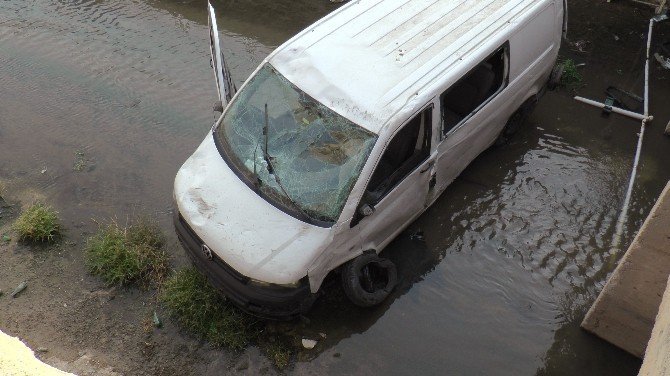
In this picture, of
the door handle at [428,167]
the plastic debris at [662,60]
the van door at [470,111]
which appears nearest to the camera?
the door handle at [428,167]

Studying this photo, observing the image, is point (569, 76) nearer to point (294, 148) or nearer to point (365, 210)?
point (365, 210)

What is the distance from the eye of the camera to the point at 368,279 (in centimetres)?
515

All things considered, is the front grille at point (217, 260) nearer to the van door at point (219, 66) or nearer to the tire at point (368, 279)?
the tire at point (368, 279)

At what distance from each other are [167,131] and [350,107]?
3406mm

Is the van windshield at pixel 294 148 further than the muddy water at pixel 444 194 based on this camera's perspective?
No

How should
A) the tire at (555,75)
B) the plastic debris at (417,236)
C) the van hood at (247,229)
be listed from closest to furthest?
the van hood at (247,229) < the plastic debris at (417,236) < the tire at (555,75)

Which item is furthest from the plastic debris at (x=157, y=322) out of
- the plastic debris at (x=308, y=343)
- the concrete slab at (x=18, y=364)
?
the concrete slab at (x=18, y=364)

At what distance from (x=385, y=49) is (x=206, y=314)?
2984 millimetres

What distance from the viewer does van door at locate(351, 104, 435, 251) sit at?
4.81 m

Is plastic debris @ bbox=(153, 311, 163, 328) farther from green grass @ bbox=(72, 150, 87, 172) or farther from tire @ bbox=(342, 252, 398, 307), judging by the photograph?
green grass @ bbox=(72, 150, 87, 172)

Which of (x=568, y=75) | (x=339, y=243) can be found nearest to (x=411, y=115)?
(x=339, y=243)

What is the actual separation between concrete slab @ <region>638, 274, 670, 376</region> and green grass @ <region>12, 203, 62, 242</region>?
5554 mm

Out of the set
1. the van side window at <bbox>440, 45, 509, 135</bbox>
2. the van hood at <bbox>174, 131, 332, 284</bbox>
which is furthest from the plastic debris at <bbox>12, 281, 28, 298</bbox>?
the van side window at <bbox>440, 45, 509, 135</bbox>

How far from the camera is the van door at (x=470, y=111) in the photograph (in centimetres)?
546
